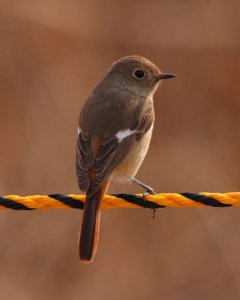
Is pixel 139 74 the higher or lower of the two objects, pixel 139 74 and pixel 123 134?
the higher

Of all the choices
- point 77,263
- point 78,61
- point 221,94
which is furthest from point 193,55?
point 77,263

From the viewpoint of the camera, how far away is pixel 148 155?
1041cm

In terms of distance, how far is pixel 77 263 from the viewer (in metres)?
9.91

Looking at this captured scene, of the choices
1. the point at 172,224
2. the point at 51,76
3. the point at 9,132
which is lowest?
the point at 172,224

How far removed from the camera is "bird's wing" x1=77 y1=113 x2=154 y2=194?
20.9 feet

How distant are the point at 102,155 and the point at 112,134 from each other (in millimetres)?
350

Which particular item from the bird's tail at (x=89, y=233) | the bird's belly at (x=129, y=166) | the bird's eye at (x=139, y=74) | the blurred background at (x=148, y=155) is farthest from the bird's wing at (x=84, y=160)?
the blurred background at (x=148, y=155)

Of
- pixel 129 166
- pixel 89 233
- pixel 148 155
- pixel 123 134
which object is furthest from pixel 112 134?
pixel 148 155

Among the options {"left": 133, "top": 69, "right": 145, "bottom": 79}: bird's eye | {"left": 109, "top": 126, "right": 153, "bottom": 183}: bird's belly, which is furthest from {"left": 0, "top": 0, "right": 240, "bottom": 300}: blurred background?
{"left": 109, "top": 126, "right": 153, "bottom": 183}: bird's belly

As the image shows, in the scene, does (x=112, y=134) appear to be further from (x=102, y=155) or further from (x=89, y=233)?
(x=89, y=233)

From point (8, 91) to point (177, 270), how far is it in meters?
2.82

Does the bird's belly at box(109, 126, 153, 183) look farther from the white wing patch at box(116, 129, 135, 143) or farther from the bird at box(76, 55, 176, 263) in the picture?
the white wing patch at box(116, 129, 135, 143)

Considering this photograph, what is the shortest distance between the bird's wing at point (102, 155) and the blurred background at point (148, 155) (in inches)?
116

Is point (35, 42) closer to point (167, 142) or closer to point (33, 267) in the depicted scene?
point (167, 142)
